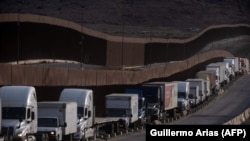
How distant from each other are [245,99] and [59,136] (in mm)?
63543

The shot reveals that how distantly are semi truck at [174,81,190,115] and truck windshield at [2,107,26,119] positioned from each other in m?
46.2

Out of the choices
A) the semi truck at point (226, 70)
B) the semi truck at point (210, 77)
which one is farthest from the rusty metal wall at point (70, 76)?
the semi truck at point (226, 70)

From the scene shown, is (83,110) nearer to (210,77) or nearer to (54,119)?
(54,119)

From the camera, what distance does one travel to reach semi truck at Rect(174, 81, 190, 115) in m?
86.8

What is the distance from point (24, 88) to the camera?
41.4 meters

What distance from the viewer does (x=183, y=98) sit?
89062 millimetres

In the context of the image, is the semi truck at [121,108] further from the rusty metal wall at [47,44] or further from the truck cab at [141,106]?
the rusty metal wall at [47,44]

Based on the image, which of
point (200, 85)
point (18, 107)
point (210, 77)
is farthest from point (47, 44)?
point (18, 107)

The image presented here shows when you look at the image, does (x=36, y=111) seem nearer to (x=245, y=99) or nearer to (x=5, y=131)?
(x=5, y=131)

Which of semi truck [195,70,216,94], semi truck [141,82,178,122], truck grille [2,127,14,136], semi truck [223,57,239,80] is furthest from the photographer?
semi truck [223,57,239,80]

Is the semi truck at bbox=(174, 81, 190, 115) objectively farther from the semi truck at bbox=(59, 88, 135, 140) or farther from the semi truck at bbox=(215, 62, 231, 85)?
the semi truck at bbox=(215, 62, 231, 85)

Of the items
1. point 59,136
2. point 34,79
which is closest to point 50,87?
point 34,79

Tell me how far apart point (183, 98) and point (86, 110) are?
1479 inches

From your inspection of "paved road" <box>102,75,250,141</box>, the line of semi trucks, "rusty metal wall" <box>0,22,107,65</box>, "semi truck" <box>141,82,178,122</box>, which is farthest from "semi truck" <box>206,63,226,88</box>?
"semi truck" <box>141,82,178,122</box>
